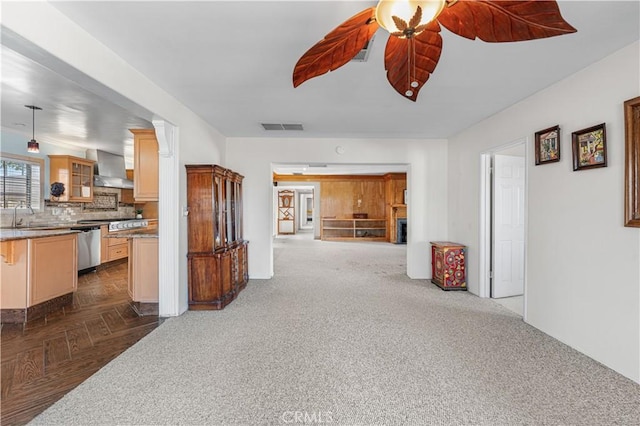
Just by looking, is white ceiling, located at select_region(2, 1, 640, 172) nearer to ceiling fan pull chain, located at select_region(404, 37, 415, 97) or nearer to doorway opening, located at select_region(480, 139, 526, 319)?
ceiling fan pull chain, located at select_region(404, 37, 415, 97)

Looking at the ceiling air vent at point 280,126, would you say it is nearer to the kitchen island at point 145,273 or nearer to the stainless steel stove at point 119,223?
the kitchen island at point 145,273

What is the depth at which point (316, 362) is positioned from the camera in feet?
7.59

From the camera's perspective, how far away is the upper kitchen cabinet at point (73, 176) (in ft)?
17.1

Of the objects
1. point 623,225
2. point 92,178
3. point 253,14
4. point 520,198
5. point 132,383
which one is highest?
point 253,14

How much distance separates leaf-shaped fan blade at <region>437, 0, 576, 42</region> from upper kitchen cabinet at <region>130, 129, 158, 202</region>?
3431mm

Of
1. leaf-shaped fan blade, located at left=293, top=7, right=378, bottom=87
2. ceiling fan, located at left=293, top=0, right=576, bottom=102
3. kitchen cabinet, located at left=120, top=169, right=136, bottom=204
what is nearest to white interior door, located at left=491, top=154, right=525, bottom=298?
ceiling fan, located at left=293, top=0, right=576, bottom=102

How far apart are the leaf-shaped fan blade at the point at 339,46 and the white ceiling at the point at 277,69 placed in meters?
0.40

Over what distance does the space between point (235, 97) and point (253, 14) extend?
1474 millimetres

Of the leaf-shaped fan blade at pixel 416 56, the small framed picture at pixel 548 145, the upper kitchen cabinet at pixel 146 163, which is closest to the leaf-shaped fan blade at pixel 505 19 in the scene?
the leaf-shaped fan blade at pixel 416 56

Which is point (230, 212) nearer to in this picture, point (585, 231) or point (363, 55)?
point (363, 55)

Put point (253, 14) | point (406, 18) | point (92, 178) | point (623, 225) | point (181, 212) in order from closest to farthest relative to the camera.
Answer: point (406, 18), point (253, 14), point (623, 225), point (181, 212), point (92, 178)

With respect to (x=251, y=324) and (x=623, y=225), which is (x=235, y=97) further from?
(x=623, y=225)

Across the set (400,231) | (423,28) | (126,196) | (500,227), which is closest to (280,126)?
(423,28)

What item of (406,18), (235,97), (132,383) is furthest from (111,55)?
(132,383)
